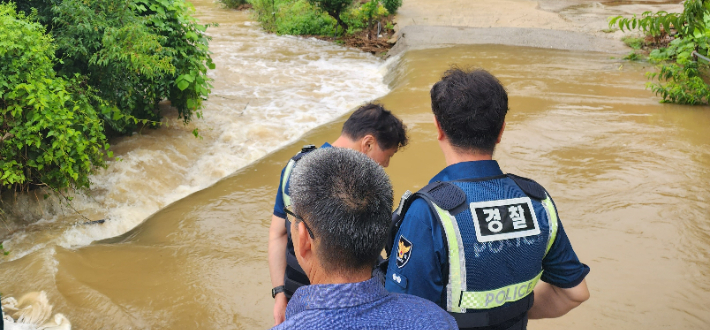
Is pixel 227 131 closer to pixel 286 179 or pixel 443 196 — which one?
pixel 286 179

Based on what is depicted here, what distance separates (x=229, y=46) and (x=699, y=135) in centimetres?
1196

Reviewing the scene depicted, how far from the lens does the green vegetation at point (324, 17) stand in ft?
53.7

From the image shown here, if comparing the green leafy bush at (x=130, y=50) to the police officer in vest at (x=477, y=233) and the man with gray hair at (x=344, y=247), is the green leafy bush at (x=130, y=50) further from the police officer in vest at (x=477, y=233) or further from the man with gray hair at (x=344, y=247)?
the man with gray hair at (x=344, y=247)

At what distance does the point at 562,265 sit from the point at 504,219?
339mm

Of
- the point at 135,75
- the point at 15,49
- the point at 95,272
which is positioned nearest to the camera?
the point at 95,272

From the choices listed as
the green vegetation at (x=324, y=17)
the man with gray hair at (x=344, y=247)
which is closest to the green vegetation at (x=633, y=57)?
the green vegetation at (x=324, y=17)

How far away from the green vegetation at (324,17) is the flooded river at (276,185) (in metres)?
6.28

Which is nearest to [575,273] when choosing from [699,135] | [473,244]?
[473,244]

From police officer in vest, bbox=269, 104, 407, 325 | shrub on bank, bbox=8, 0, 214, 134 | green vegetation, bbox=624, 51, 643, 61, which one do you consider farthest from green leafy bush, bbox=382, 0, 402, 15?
police officer in vest, bbox=269, 104, 407, 325

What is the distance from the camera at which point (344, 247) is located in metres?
1.26

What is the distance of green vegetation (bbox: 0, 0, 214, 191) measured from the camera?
15.6ft

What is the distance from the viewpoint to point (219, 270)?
4660 mm

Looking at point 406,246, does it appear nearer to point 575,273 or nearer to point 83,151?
point 575,273

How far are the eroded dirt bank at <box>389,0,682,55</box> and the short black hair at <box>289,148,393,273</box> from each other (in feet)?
41.9
